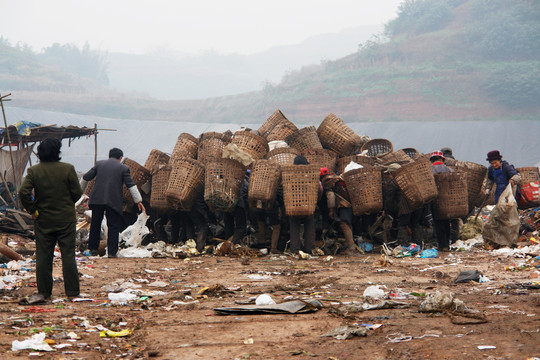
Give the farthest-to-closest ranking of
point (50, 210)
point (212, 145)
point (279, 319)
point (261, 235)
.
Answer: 1. point (212, 145)
2. point (261, 235)
3. point (50, 210)
4. point (279, 319)

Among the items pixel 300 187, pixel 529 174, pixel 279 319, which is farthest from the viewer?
pixel 529 174

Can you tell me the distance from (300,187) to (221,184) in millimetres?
1214

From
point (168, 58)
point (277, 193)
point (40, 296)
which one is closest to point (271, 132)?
point (277, 193)

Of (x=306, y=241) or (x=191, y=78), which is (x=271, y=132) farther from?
(x=191, y=78)

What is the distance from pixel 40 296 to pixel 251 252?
4.45 meters

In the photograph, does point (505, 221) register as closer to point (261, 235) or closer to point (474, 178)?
point (474, 178)

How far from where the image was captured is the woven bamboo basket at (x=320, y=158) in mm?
10250

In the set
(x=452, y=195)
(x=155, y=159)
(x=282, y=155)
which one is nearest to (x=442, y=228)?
(x=452, y=195)

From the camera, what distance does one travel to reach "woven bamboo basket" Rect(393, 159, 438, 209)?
9297 millimetres

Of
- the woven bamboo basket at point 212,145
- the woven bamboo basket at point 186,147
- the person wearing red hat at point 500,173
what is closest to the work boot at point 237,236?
the woven bamboo basket at point 212,145

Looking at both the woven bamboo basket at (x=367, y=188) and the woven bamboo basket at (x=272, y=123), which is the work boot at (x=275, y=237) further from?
the woven bamboo basket at (x=272, y=123)

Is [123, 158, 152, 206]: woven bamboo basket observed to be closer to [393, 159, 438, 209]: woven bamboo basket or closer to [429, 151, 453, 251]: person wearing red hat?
[393, 159, 438, 209]: woven bamboo basket

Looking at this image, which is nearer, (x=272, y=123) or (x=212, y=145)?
(x=212, y=145)

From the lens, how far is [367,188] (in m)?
9.38
